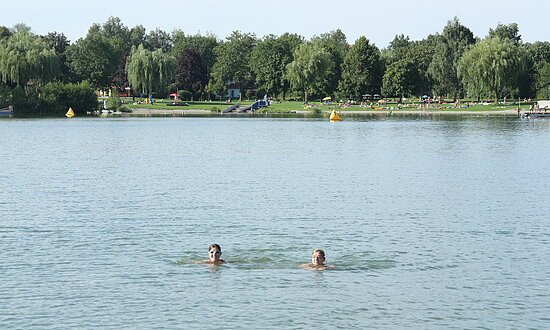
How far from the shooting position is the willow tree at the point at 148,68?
161750mm

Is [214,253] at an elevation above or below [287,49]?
below

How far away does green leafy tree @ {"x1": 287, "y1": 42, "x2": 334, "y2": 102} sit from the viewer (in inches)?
6550

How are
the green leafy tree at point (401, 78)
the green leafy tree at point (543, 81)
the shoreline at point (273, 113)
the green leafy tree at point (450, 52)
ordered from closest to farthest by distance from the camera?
the green leafy tree at point (543, 81)
the shoreline at point (273, 113)
the green leafy tree at point (450, 52)
the green leafy tree at point (401, 78)

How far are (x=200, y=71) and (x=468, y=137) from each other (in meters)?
115

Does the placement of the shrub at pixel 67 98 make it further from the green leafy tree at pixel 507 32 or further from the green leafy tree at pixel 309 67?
the green leafy tree at pixel 507 32

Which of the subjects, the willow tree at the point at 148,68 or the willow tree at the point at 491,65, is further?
the willow tree at the point at 148,68

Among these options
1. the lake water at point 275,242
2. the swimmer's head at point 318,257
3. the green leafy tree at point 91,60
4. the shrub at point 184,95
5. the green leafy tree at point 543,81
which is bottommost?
the lake water at point 275,242

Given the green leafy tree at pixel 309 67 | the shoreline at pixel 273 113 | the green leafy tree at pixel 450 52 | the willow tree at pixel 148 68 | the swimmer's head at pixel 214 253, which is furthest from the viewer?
the green leafy tree at pixel 309 67

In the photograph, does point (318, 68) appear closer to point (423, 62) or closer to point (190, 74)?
point (423, 62)

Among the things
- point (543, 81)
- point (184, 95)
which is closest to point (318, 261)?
point (543, 81)

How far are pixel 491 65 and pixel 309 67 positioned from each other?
36.0m

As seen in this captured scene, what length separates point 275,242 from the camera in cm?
3077

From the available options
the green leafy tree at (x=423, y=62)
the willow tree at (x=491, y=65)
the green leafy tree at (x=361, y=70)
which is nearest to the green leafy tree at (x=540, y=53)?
the willow tree at (x=491, y=65)

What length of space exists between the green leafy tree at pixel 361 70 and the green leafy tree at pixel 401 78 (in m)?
2.82
